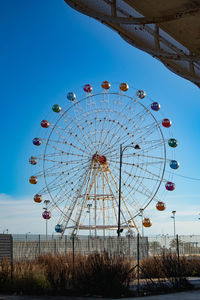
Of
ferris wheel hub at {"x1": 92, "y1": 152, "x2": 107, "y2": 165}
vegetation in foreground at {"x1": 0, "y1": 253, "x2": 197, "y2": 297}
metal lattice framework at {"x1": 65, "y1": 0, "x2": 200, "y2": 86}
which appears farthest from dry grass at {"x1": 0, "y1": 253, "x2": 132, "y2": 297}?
ferris wheel hub at {"x1": 92, "y1": 152, "x2": 107, "y2": 165}

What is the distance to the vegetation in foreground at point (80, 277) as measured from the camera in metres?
15.2

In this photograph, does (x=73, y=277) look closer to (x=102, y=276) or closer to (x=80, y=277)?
(x=80, y=277)

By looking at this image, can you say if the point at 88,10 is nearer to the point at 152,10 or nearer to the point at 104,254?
the point at 152,10

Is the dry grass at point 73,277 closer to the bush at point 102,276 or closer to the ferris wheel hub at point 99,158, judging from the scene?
the bush at point 102,276

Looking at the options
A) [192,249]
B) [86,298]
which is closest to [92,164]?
[192,249]

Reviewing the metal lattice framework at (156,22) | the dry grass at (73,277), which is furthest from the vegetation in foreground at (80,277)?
the metal lattice framework at (156,22)

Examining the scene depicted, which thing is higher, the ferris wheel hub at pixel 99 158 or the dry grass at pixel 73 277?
the ferris wheel hub at pixel 99 158

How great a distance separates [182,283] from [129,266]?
2377mm

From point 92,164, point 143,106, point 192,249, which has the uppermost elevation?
point 143,106

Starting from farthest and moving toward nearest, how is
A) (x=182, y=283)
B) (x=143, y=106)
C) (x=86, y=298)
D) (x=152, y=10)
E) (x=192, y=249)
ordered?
(x=143, y=106) < (x=192, y=249) < (x=182, y=283) < (x=86, y=298) < (x=152, y=10)

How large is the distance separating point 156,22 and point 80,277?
10.7 metres

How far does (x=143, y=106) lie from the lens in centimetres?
3794

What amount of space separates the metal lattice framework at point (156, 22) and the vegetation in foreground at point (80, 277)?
26.6 ft

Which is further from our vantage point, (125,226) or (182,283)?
(125,226)
